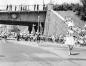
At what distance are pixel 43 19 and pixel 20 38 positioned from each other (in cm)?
613

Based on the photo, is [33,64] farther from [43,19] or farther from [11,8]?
[11,8]

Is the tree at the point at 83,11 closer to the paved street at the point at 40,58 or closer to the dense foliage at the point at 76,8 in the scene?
the dense foliage at the point at 76,8

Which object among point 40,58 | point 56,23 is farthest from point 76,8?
point 40,58

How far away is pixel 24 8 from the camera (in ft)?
195

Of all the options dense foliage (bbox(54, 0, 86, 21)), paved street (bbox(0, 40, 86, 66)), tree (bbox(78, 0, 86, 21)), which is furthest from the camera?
dense foliage (bbox(54, 0, 86, 21))

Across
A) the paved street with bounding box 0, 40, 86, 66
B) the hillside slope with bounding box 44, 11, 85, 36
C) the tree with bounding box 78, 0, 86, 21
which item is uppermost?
the tree with bounding box 78, 0, 86, 21

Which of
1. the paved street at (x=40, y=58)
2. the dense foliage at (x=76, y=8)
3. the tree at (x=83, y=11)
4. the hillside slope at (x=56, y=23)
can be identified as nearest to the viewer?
the paved street at (x=40, y=58)

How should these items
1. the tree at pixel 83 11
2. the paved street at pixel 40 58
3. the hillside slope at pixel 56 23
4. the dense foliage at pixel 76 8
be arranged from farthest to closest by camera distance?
1. the dense foliage at pixel 76 8
2. the tree at pixel 83 11
3. the hillside slope at pixel 56 23
4. the paved street at pixel 40 58

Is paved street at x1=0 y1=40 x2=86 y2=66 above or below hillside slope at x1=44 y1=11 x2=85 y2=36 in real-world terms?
below

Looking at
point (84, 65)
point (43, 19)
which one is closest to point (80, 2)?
point (43, 19)

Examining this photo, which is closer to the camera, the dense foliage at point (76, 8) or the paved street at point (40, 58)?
the paved street at point (40, 58)

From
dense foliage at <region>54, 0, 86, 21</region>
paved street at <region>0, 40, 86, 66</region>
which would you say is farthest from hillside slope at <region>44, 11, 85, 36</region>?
paved street at <region>0, 40, 86, 66</region>

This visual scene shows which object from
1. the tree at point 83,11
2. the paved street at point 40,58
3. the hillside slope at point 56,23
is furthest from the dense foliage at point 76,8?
the paved street at point 40,58

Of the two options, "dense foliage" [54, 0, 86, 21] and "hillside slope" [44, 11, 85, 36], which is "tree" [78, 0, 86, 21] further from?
"hillside slope" [44, 11, 85, 36]
